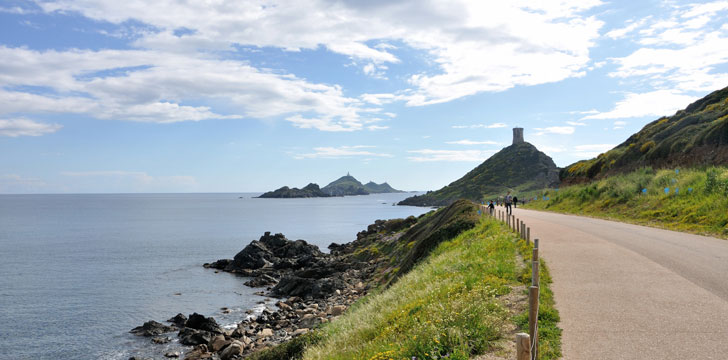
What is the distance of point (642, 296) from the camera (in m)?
10.0

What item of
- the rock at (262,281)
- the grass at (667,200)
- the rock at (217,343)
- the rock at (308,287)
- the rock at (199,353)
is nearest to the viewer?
the rock at (199,353)

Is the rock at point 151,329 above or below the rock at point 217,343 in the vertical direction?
below

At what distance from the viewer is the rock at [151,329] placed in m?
24.8

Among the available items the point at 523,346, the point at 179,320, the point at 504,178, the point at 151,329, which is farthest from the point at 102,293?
the point at 504,178

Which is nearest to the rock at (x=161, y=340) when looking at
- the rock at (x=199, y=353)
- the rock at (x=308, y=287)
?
the rock at (x=199, y=353)

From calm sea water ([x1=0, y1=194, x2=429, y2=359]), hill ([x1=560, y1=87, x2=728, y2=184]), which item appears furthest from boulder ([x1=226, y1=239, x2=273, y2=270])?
hill ([x1=560, y1=87, x2=728, y2=184])

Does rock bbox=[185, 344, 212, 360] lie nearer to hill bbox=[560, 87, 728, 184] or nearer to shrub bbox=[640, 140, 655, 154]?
hill bbox=[560, 87, 728, 184]

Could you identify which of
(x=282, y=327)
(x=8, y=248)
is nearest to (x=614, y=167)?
(x=282, y=327)

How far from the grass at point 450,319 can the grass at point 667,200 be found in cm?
1167

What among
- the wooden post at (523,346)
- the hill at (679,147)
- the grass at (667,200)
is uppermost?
the hill at (679,147)

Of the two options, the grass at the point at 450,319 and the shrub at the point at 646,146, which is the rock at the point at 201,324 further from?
the shrub at the point at 646,146

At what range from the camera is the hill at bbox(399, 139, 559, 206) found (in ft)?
503

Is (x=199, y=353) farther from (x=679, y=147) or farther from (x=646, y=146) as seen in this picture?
(x=646, y=146)

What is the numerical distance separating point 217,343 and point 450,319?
16.2 m
